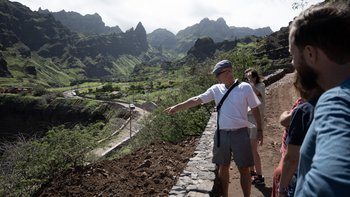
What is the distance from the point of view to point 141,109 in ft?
167

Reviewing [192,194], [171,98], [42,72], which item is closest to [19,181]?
[192,194]

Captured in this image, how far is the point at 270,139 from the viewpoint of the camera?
928cm

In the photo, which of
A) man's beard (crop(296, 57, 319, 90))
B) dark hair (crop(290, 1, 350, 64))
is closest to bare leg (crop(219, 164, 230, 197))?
man's beard (crop(296, 57, 319, 90))

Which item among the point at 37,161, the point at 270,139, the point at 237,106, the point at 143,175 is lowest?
the point at 37,161

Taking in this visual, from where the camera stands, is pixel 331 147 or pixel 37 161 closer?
pixel 331 147

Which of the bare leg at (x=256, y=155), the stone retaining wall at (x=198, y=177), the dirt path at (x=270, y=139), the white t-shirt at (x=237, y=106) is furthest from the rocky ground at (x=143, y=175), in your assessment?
the white t-shirt at (x=237, y=106)

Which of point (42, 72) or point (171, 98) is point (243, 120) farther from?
point (42, 72)

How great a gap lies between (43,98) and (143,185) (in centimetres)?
6330

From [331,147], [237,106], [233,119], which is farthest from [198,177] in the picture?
[331,147]

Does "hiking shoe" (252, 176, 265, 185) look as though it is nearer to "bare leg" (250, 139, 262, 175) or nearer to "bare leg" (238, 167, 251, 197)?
"bare leg" (250, 139, 262, 175)

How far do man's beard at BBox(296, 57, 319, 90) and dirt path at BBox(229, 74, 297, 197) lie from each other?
14.3 feet

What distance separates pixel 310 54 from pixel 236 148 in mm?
3218

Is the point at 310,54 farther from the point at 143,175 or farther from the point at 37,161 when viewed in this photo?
the point at 37,161

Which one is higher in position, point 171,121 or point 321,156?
point 321,156
